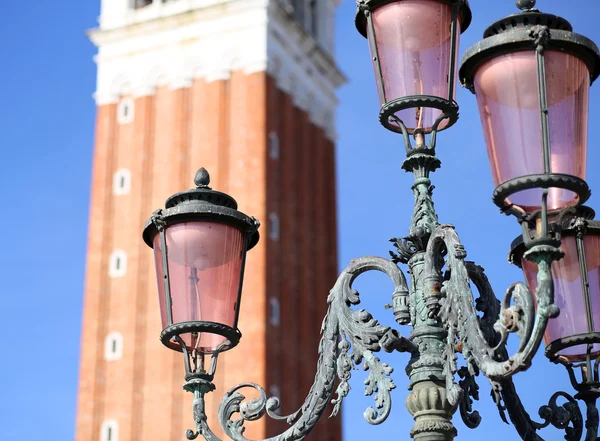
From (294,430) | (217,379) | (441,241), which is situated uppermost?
(217,379)

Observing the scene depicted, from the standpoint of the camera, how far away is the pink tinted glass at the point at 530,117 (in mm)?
3404

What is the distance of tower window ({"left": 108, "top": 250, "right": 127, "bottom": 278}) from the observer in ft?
81.5

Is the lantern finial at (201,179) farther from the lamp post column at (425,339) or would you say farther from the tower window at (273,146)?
the tower window at (273,146)

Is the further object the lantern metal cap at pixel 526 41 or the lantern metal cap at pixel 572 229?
the lantern metal cap at pixel 572 229

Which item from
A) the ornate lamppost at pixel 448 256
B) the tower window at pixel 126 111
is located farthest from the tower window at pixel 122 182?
the ornate lamppost at pixel 448 256

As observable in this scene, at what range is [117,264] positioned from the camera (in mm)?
24953

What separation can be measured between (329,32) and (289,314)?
794 centimetres

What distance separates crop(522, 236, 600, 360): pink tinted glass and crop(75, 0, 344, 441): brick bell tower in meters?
17.8

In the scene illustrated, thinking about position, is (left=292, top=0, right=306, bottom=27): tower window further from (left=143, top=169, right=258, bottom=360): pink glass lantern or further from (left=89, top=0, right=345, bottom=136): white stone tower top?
(left=143, top=169, right=258, bottom=360): pink glass lantern

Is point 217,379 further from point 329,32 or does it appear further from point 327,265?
point 329,32

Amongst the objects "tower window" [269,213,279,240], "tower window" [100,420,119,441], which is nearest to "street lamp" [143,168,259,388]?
"tower window" [100,420,119,441]

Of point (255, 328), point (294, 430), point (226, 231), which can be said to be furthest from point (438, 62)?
point (255, 328)

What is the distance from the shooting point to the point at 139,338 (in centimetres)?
2402

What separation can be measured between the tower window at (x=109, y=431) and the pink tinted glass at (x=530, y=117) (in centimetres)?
2067
